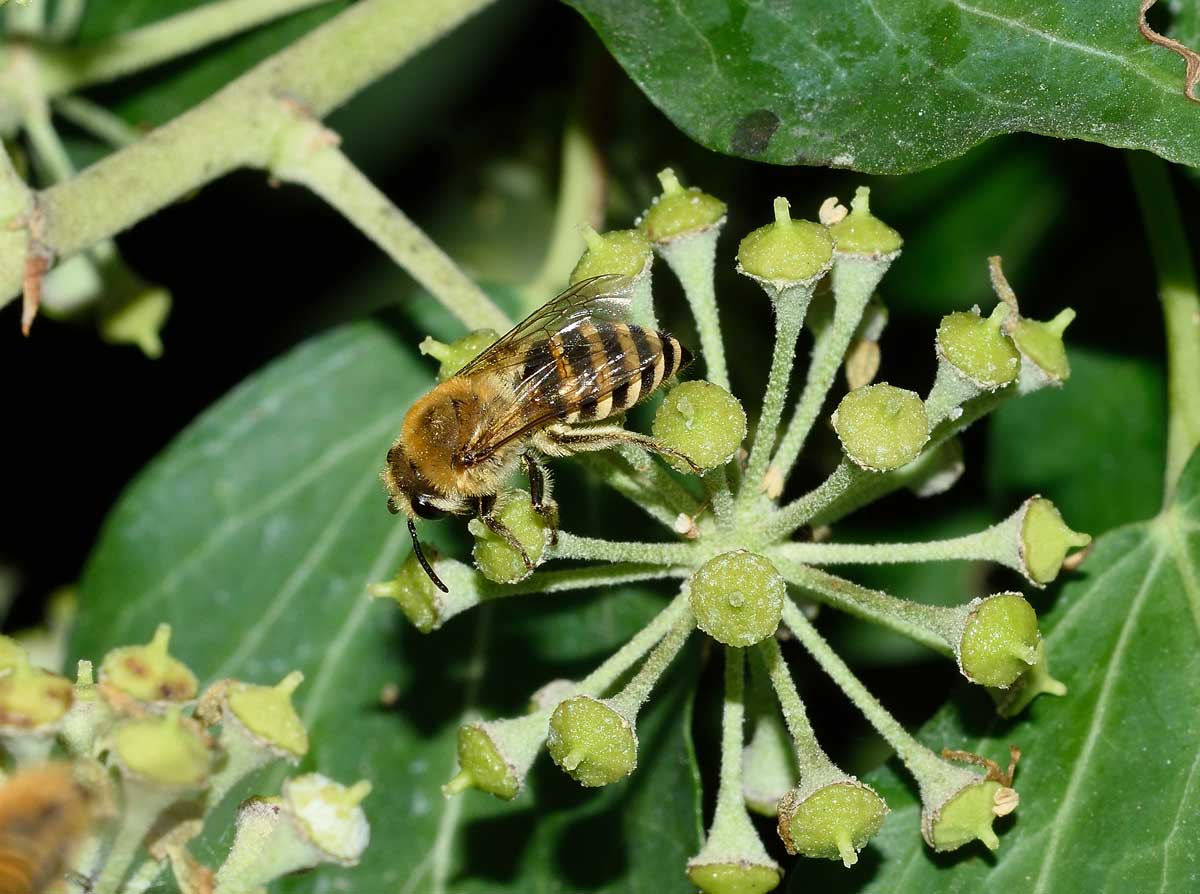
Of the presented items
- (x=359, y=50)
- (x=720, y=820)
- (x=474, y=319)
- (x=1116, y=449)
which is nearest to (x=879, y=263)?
(x=474, y=319)

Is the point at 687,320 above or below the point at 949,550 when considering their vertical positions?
above

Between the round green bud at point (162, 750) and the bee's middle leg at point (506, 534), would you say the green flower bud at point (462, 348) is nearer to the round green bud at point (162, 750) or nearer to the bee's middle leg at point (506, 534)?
the bee's middle leg at point (506, 534)

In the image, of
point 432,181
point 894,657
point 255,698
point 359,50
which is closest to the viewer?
point 255,698

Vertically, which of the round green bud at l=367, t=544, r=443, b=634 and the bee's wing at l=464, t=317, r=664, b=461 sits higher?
the bee's wing at l=464, t=317, r=664, b=461

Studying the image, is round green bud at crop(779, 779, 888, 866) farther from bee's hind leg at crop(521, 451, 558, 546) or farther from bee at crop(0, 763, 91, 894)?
bee at crop(0, 763, 91, 894)

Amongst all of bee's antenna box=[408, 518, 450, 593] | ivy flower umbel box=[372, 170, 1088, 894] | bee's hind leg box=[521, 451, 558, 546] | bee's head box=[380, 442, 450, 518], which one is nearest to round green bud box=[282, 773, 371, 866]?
ivy flower umbel box=[372, 170, 1088, 894]

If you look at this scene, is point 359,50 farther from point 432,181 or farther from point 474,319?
point 432,181

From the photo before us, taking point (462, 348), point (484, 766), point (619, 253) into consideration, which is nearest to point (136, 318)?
point (462, 348)
